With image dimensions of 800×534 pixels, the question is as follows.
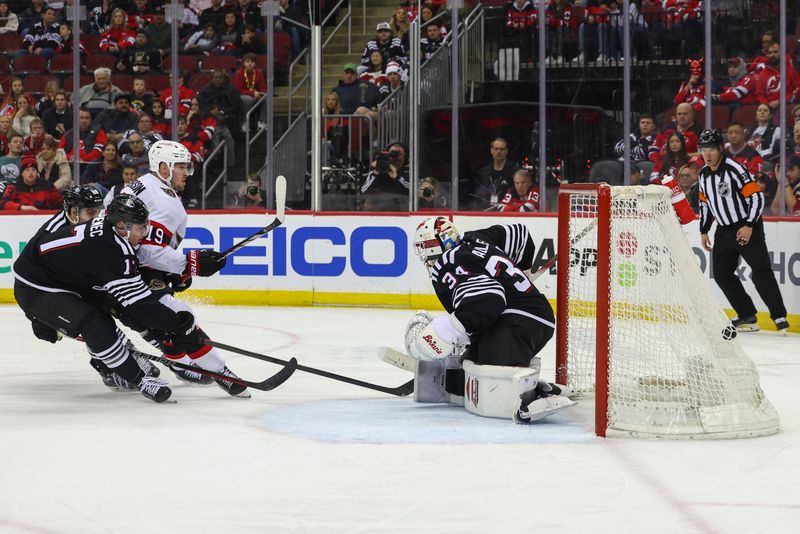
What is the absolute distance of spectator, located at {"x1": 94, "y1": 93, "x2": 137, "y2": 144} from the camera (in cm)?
894

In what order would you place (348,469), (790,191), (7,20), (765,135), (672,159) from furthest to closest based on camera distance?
1. (7,20)
2. (672,159)
3. (765,135)
4. (790,191)
5. (348,469)

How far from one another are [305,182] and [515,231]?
4.25 meters

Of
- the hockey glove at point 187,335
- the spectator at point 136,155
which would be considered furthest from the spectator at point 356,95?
the hockey glove at point 187,335

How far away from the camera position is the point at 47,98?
9125 mm

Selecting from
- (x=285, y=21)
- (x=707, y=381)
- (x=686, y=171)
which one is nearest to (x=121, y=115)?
(x=285, y=21)

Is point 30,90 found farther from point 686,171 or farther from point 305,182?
point 686,171

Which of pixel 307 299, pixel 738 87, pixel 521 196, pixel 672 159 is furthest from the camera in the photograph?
pixel 307 299

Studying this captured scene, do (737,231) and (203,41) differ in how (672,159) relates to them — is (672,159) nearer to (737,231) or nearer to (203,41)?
(737,231)

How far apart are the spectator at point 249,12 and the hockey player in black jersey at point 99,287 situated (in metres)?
4.50

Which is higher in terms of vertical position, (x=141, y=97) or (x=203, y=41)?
(x=203, y=41)

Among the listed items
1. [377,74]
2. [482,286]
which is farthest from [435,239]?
[377,74]

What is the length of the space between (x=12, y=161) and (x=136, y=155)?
3.20 feet

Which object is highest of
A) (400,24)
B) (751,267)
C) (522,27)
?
(400,24)

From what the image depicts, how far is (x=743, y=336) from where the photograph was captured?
6.88 metres
